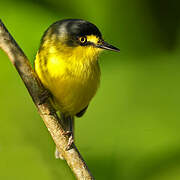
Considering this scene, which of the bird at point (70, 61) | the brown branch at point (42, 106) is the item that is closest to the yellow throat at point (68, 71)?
the bird at point (70, 61)

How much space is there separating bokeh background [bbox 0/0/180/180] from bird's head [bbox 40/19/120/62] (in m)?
0.31

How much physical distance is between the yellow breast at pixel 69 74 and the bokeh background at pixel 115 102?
0.29 m

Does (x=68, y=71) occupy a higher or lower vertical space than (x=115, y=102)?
higher

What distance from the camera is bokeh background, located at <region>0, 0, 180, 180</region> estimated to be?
11.4 feet

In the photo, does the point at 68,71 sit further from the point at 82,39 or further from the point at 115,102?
the point at 115,102

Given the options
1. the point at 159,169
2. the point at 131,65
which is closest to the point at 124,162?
the point at 159,169

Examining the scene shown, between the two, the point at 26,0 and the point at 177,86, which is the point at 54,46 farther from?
the point at 177,86

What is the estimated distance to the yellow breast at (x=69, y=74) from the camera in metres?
3.18

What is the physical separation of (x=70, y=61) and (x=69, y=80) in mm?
123

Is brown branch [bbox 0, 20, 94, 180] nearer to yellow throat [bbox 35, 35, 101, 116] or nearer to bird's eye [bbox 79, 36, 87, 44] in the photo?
yellow throat [bbox 35, 35, 101, 116]

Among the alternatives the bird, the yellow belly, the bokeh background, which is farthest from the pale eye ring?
the bokeh background

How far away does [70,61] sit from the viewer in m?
3.23

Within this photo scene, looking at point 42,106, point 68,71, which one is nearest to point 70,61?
point 68,71

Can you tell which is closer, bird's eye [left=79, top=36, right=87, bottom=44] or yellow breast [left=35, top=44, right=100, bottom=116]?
yellow breast [left=35, top=44, right=100, bottom=116]
